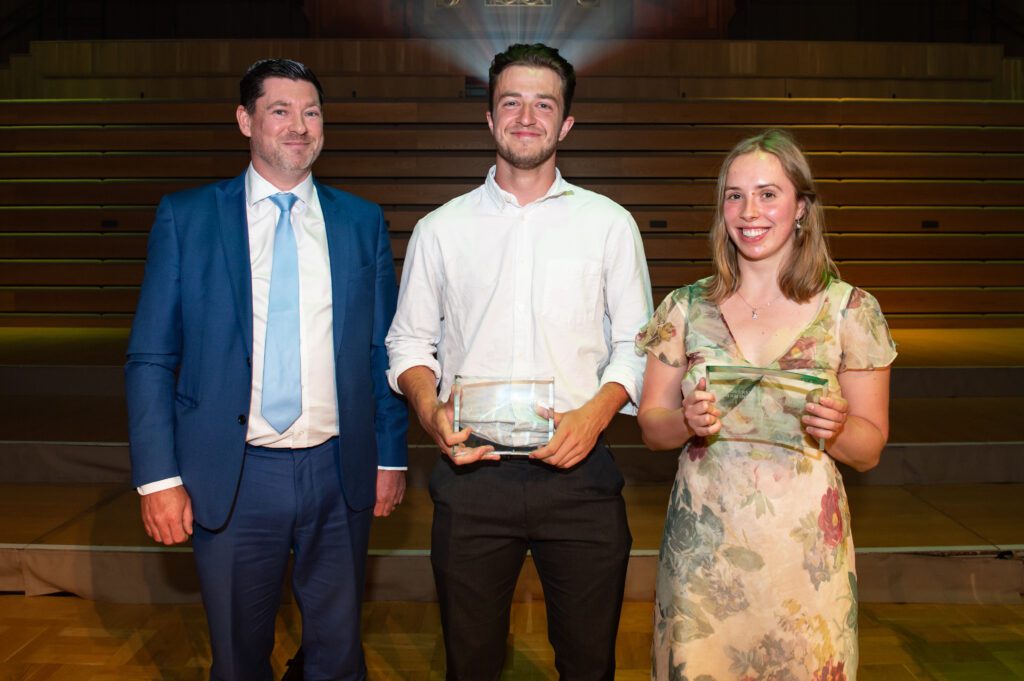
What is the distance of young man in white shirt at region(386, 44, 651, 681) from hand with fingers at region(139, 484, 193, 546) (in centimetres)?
45

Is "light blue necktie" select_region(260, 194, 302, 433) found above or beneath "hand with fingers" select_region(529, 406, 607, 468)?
above

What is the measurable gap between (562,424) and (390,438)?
0.48 m

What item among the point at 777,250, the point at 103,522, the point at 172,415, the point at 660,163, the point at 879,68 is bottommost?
the point at 103,522

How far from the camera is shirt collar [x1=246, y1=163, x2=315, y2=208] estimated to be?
175 centimetres

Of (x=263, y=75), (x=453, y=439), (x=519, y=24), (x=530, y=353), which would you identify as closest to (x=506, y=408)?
(x=453, y=439)

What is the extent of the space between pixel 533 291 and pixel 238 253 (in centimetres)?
54

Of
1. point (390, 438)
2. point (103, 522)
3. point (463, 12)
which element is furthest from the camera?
point (463, 12)

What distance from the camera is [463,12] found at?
7379 millimetres

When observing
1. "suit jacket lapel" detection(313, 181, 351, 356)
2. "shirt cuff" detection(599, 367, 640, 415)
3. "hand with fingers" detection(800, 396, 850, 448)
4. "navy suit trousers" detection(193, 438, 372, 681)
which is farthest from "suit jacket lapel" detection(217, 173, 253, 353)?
"hand with fingers" detection(800, 396, 850, 448)

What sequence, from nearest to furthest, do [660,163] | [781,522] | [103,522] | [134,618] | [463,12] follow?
[781,522] < [134,618] < [103,522] < [660,163] < [463,12]

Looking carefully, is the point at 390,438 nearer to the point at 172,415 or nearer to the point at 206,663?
the point at 172,415

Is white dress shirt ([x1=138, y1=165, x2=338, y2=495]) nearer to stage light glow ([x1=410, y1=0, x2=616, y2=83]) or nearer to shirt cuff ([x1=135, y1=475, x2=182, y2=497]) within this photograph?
shirt cuff ([x1=135, y1=475, x2=182, y2=497])

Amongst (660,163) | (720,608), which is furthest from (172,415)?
(660,163)

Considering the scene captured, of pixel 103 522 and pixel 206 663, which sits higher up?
pixel 103 522
